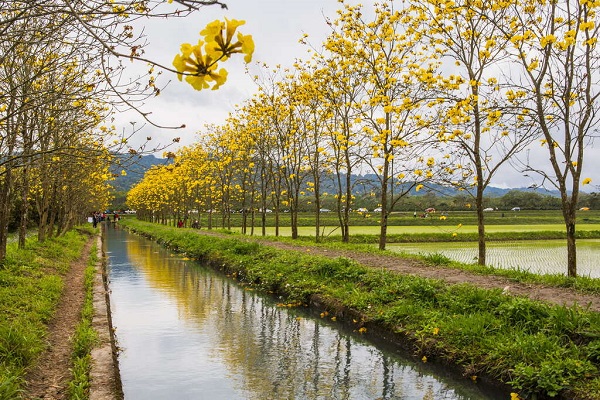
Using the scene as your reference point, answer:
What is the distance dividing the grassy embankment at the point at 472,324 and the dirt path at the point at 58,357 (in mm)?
4458

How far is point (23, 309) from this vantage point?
317 inches

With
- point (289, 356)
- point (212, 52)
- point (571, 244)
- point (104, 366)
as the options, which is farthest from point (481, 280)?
point (212, 52)

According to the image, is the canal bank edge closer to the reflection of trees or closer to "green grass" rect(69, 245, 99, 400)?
"green grass" rect(69, 245, 99, 400)

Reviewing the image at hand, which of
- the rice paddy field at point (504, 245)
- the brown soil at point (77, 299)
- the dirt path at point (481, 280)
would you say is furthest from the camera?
the rice paddy field at point (504, 245)

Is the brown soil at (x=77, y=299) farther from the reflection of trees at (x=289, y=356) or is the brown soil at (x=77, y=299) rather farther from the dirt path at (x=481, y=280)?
the reflection of trees at (x=289, y=356)

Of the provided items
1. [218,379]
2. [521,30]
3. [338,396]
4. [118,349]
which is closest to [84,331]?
[118,349]

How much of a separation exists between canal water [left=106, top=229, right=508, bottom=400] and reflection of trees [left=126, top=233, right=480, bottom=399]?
0.04ft

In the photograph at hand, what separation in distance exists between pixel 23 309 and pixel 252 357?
3610 millimetres

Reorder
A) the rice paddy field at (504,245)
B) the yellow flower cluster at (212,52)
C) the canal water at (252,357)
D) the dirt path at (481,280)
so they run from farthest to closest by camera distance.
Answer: the rice paddy field at (504,245), the dirt path at (481,280), the canal water at (252,357), the yellow flower cluster at (212,52)

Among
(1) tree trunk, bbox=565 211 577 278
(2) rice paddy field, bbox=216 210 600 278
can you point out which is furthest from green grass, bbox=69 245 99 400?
(1) tree trunk, bbox=565 211 577 278

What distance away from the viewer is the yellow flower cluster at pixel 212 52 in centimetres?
183

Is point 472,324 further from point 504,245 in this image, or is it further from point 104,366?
point 504,245

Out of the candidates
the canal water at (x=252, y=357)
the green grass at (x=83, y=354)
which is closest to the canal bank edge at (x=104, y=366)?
the green grass at (x=83, y=354)

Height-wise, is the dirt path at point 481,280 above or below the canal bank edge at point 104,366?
above
